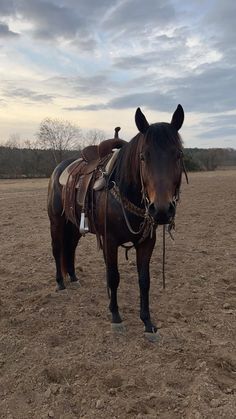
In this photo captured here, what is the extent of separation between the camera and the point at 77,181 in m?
4.86

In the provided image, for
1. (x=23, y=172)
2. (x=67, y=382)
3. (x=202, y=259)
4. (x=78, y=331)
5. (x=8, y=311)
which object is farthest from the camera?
(x=23, y=172)

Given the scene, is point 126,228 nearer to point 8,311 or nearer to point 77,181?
point 77,181

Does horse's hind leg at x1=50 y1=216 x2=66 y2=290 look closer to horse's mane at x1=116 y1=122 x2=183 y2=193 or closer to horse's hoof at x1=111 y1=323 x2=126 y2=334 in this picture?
horse's hoof at x1=111 y1=323 x2=126 y2=334

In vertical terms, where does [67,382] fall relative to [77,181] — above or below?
below

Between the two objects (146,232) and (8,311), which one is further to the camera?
(8,311)

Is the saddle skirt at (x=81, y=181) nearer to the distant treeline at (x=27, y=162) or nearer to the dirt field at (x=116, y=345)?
the dirt field at (x=116, y=345)

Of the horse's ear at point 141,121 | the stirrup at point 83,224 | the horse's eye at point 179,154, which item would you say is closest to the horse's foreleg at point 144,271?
the stirrup at point 83,224

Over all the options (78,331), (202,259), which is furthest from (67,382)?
(202,259)

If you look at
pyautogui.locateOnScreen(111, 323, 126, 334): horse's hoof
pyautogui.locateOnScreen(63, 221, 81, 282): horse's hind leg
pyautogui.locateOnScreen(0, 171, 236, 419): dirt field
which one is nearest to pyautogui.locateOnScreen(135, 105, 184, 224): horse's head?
pyautogui.locateOnScreen(0, 171, 236, 419): dirt field

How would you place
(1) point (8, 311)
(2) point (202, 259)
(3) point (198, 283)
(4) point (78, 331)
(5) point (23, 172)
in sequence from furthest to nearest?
(5) point (23, 172), (2) point (202, 259), (3) point (198, 283), (1) point (8, 311), (4) point (78, 331)

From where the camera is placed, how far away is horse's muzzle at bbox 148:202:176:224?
300cm

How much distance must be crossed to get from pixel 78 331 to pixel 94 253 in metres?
3.33

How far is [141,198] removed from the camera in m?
3.79

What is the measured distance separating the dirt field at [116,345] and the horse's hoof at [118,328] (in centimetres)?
7
